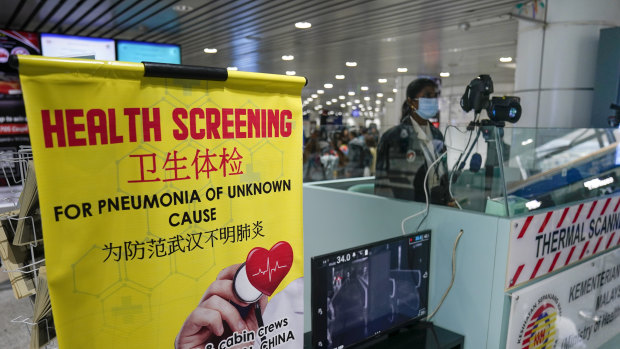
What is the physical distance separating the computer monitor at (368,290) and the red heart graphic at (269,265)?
0.14 m

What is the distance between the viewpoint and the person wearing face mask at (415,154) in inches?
89.1

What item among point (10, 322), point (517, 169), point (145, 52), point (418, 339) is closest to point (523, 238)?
point (517, 169)

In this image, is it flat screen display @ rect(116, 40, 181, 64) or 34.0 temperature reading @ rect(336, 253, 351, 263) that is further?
flat screen display @ rect(116, 40, 181, 64)

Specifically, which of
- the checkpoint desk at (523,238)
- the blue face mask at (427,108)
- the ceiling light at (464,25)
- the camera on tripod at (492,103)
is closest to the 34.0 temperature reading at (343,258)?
the checkpoint desk at (523,238)

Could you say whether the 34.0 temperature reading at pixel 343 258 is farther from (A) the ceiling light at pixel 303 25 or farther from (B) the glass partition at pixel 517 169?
(A) the ceiling light at pixel 303 25

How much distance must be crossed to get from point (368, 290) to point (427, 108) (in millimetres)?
1417

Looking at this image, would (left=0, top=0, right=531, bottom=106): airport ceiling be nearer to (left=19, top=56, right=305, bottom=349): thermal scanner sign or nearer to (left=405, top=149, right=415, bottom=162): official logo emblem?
(left=405, top=149, right=415, bottom=162): official logo emblem

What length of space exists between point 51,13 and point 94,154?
16.8 feet

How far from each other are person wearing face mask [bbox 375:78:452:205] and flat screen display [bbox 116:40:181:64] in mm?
3398

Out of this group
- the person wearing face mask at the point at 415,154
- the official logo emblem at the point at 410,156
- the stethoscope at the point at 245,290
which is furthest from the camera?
the official logo emblem at the point at 410,156

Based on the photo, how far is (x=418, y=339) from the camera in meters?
1.99

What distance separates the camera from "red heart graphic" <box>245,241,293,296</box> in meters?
1.40

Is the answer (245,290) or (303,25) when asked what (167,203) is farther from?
(303,25)

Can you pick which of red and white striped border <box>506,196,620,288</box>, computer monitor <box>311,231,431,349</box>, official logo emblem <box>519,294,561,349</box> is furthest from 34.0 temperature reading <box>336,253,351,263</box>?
official logo emblem <box>519,294,561,349</box>
